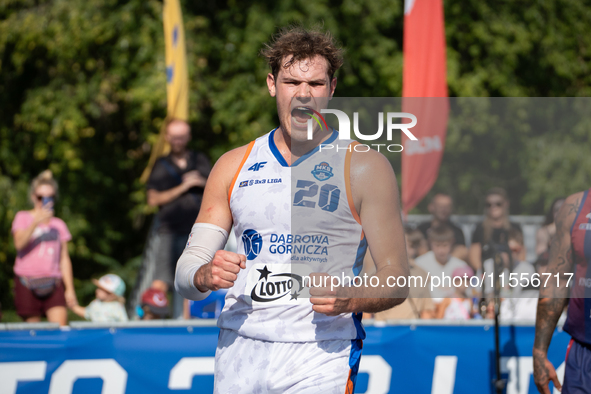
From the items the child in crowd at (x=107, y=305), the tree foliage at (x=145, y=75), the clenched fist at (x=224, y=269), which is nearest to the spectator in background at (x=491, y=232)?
the clenched fist at (x=224, y=269)

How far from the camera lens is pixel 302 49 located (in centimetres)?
255

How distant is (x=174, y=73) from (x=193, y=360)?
434cm

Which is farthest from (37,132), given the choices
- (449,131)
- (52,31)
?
(449,131)

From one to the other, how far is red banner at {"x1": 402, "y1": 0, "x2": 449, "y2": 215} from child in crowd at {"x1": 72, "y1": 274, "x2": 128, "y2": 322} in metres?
2.87

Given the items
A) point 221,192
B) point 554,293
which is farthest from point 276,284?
point 554,293

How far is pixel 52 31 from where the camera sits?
1121 cm

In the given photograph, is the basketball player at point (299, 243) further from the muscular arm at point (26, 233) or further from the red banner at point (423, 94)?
the muscular arm at point (26, 233)

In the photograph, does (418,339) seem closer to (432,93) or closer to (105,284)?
(432,93)

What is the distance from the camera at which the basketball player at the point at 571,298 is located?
313 centimetres

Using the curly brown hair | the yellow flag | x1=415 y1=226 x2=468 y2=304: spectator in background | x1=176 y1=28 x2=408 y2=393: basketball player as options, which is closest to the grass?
the yellow flag

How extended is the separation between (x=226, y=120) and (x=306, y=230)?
9341mm

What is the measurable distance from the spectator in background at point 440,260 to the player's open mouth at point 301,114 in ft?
5.09

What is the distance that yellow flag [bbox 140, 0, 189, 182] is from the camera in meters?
7.47

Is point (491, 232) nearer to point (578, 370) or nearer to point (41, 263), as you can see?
point (578, 370)
